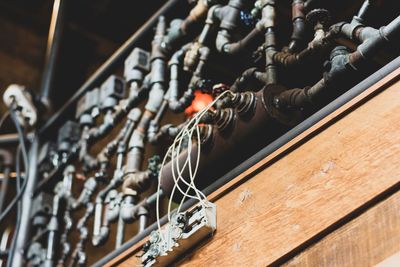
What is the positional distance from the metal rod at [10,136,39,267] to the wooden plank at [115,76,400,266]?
2.03 meters

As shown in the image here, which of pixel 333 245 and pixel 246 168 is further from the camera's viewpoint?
pixel 246 168

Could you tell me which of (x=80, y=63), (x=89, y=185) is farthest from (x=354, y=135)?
(x=80, y=63)

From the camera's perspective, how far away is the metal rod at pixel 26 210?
4.21m

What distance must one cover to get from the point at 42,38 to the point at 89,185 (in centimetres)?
371

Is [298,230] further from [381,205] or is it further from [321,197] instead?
[381,205]

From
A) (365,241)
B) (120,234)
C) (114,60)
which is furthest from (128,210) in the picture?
(365,241)

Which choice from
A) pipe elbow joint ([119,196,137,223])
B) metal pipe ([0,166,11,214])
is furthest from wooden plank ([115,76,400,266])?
metal pipe ([0,166,11,214])

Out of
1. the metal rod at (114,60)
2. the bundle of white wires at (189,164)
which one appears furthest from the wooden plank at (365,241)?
the metal rod at (114,60)

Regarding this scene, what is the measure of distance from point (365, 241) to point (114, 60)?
2.47 m

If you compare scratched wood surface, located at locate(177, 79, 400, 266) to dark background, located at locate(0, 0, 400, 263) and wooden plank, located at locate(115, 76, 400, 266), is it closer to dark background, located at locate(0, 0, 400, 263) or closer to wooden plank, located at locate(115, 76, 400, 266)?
wooden plank, located at locate(115, 76, 400, 266)

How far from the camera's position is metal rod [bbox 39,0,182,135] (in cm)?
377

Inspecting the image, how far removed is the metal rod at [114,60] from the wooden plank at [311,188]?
1554 millimetres

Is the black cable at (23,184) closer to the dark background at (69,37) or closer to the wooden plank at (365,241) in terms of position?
the dark background at (69,37)

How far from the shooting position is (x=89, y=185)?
3.92m
